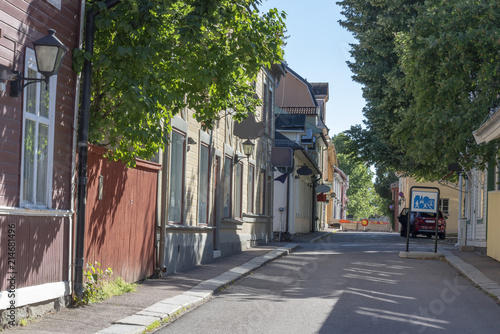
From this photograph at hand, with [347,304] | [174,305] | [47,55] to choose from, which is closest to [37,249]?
[174,305]

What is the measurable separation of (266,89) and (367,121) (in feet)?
19.2

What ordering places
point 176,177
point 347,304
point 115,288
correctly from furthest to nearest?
1. point 176,177
2. point 115,288
3. point 347,304

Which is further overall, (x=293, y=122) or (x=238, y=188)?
(x=293, y=122)

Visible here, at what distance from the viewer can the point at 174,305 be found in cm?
980

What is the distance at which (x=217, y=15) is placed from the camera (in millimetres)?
9719

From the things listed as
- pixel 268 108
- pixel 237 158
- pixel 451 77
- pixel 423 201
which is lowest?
pixel 423 201

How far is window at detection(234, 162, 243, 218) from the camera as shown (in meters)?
23.2

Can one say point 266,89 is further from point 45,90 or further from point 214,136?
point 45,90

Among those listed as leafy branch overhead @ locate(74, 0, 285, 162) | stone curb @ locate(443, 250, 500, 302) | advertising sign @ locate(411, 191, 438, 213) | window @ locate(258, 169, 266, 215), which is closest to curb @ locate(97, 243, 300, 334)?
leafy branch overhead @ locate(74, 0, 285, 162)

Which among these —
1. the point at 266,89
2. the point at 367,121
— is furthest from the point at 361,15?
the point at 266,89

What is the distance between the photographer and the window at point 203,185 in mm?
18453

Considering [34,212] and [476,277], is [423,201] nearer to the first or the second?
[476,277]

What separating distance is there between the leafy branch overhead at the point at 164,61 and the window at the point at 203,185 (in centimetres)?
681

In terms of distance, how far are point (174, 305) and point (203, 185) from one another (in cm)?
910
